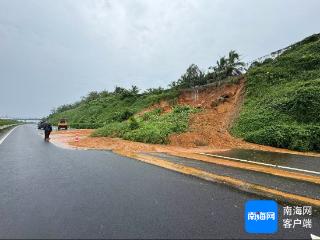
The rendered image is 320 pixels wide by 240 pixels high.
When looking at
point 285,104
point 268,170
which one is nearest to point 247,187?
point 268,170

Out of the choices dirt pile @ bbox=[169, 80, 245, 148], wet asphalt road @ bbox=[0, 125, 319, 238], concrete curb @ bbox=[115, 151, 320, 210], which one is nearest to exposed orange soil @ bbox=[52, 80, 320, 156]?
dirt pile @ bbox=[169, 80, 245, 148]

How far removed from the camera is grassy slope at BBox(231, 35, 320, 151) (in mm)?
21703

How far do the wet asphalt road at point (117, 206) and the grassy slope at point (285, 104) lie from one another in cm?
1272

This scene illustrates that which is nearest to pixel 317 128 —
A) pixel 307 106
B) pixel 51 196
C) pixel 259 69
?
pixel 307 106

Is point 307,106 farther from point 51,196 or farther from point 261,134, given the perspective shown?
point 51,196

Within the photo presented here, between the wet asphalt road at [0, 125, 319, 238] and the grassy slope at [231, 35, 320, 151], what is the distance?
41.7 feet

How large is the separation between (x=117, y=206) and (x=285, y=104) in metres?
21.2

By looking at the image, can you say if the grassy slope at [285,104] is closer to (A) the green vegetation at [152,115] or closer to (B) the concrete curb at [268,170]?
(A) the green vegetation at [152,115]

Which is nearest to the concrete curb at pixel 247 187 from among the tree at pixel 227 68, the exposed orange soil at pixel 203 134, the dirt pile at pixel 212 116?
the exposed orange soil at pixel 203 134

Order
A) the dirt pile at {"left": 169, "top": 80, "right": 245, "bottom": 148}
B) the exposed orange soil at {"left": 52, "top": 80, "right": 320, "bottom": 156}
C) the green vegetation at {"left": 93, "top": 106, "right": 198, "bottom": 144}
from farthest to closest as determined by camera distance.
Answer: the green vegetation at {"left": 93, "top": 106, "right": 198, "bottom": 144}, the dirt pile at {"left": 169, "top": 80, "right": 245, "bottom": 148}, the exposed orange soil at {"left": 52, "top": 80, "right": 320, "bottom": 156}

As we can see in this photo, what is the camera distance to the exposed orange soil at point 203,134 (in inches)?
840

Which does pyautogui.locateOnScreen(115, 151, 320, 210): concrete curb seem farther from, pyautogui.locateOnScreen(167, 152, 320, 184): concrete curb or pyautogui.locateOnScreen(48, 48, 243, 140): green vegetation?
pyautogui.locateOnScreen(48, 48, 243, 140): green vegetation

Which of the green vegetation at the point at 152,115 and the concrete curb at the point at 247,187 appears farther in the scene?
the green vegetation at the point at 152,115

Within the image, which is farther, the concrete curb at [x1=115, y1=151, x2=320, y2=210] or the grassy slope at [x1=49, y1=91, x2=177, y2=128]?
the grassy slope at [x1=49, y1=91, x2=177, y2=128]
